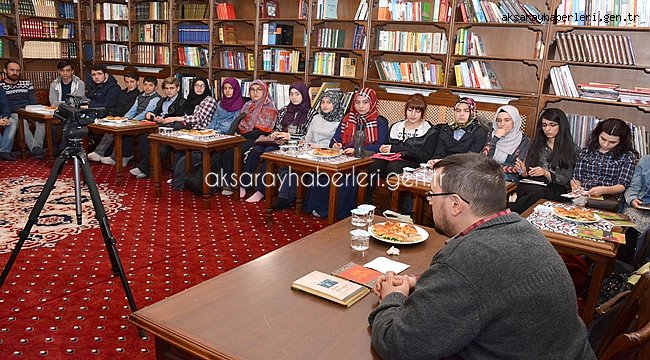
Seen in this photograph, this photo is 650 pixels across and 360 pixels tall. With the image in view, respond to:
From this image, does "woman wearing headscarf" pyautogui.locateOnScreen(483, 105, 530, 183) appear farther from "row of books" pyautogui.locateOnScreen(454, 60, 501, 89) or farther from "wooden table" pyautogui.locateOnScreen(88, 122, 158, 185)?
"wooden table" pyautogui.locateOnScreen(88, 122, 158, 185)

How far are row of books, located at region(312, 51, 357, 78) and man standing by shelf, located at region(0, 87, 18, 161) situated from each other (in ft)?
11.9

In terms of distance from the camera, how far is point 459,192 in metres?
1.33

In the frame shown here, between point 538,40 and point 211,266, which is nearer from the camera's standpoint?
point 211,266

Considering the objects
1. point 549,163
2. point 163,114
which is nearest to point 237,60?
point 163,114

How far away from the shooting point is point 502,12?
4.71 metres

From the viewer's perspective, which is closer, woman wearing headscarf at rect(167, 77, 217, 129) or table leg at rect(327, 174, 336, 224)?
table leg at rect(327, 174, 336, 224)

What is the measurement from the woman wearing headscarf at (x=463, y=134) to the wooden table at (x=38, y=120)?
411 centimetres

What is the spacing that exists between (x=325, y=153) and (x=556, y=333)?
300 cm

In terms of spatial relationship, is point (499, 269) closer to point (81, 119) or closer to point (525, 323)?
point (525, 323)

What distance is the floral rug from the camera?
3592mm

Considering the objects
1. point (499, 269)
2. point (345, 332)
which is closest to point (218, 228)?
point (345, 332)

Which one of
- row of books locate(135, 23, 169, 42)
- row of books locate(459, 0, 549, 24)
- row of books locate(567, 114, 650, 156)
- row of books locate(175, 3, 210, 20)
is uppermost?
row of books locate(175, 3, 210, 20)

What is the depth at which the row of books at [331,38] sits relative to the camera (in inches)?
223

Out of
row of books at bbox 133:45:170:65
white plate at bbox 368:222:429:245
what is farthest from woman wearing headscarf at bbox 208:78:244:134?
white plate at bbox 368:222:429:245
